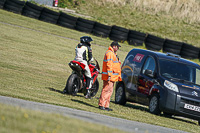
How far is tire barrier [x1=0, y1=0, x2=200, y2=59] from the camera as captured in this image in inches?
1137

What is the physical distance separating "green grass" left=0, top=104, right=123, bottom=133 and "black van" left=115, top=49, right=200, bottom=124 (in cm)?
474

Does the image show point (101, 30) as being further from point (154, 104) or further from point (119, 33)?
point (154, 104)

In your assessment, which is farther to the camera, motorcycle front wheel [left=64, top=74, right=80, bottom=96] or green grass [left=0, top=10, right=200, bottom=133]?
motorcycle front wheel [left=64, top=74, right=80, bottom=96]

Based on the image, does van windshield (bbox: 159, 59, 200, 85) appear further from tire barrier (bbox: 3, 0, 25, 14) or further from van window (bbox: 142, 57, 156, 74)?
tire barrier (bbox: 3, 0, 25, 14)

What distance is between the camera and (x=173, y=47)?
28.9m

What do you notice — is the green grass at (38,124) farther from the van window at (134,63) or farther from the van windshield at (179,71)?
the van window at (134,63)

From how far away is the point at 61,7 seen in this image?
38.2 meters

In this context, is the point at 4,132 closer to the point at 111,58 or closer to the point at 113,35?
the point at 111,58

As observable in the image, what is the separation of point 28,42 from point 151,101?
40.6ft

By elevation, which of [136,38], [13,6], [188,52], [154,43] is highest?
[13,6]

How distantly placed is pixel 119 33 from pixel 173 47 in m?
3.81

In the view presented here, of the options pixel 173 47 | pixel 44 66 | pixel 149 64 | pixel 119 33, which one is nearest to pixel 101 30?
pixel 119 33

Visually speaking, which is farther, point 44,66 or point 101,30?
point 101,30

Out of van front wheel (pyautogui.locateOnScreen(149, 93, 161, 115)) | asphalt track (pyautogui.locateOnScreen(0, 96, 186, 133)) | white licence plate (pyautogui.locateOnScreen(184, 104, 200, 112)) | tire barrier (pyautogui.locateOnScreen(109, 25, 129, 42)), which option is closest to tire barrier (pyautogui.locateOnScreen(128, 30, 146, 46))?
tire barrier (pyautogui.locateOnScreen(109, 25, 129, 42))
